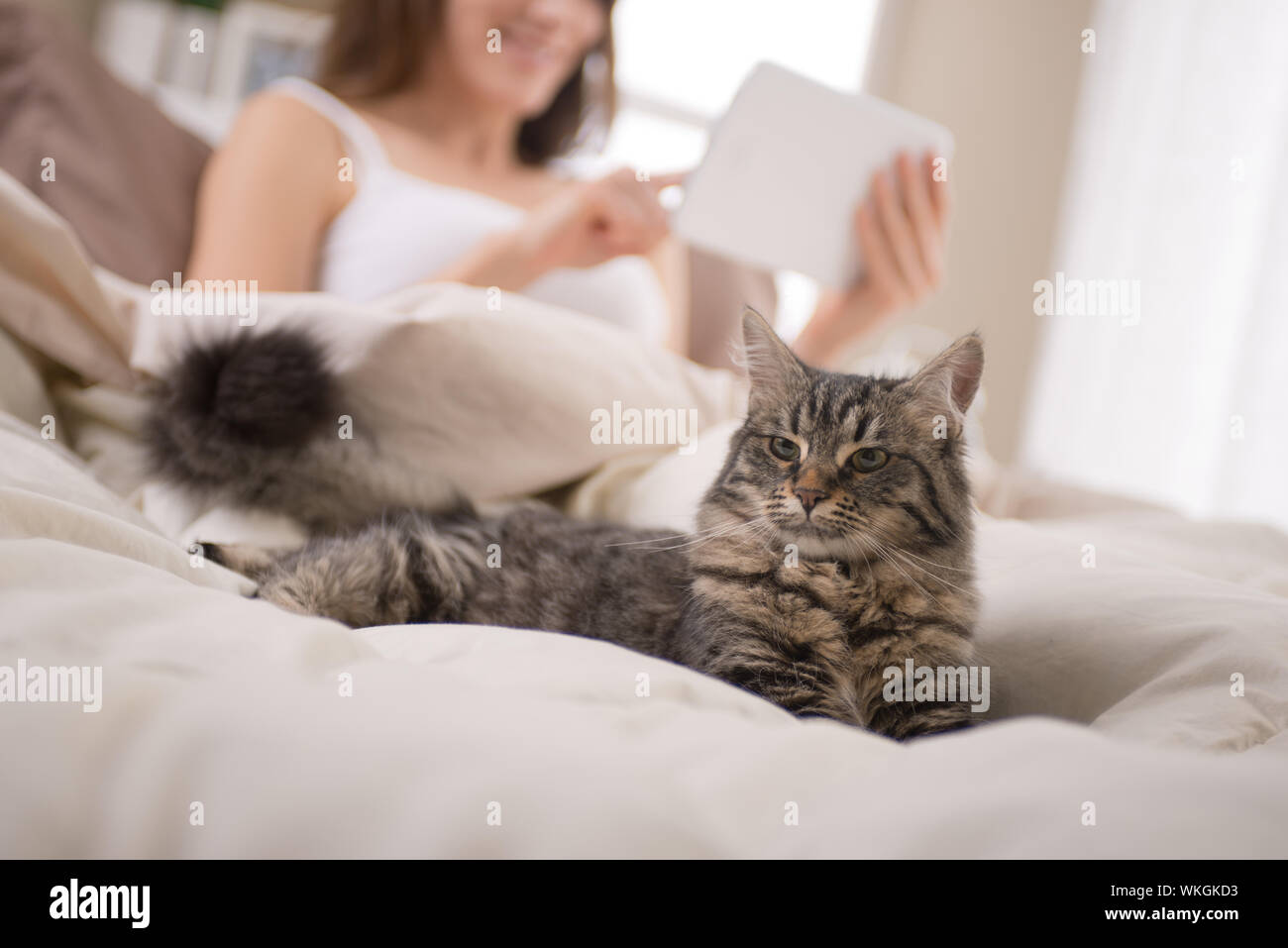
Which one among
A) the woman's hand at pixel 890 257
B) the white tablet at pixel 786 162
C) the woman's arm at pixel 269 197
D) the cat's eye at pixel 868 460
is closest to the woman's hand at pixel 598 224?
the white tablet at pixel 786 162

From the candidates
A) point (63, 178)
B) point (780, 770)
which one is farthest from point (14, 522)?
point (63, 178)

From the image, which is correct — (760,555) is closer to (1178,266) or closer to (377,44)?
(377,44)

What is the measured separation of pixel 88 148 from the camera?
1.56 m

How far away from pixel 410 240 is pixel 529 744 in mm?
1488

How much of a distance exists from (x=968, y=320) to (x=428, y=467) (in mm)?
3126

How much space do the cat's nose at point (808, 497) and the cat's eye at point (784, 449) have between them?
9 centimetres

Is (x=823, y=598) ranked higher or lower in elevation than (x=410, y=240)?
lower

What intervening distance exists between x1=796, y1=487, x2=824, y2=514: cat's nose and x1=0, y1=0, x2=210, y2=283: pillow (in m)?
1.27

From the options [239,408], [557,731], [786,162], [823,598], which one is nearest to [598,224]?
[786,162]

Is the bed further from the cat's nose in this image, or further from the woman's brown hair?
the woman's brown hair

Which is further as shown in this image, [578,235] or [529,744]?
[578,235]

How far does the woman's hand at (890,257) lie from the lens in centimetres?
153

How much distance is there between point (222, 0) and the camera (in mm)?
2701

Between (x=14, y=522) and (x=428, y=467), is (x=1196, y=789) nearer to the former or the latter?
(x=14, y=522)
